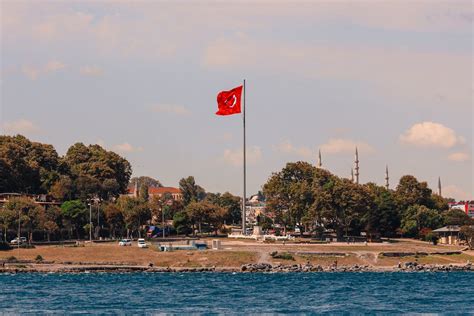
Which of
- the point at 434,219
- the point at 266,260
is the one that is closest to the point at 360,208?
the point at 434,219

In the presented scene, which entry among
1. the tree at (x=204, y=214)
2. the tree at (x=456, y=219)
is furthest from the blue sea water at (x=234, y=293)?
the tree at (x=456, y=219)

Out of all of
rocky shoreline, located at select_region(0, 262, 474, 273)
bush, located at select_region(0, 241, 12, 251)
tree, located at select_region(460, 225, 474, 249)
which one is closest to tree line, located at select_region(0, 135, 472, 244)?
bush, located at select_region(0, 241, 12, 251)

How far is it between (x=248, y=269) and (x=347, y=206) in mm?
44445

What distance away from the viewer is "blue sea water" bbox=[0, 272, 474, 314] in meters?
67.9

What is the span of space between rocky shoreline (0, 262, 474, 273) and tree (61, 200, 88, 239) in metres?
36.5

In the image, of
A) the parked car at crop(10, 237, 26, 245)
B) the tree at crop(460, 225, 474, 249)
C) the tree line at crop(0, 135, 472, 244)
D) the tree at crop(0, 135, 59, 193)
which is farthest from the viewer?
the tree at crop(0, 135, 59, 193)

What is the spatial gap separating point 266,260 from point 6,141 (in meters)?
69.2

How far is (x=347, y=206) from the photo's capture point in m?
157

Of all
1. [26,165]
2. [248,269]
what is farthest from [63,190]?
[248,269]

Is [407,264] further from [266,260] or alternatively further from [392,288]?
[392,288]

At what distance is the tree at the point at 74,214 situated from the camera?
5945 inches

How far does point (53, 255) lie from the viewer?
122875mm

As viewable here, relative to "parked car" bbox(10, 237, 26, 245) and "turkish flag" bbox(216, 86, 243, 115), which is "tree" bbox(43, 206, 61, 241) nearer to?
"parked car" bbox(10, 237, 26, 245)

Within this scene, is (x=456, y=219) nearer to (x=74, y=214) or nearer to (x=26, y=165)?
(x=74, y=214)
